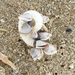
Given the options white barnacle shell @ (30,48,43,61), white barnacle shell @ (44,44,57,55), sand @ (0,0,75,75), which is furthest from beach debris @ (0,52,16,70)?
white barnacle shell @ (44,44,57,55)

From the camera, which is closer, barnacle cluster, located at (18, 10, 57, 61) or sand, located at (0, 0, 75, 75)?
barnacle cluster, located at (18, 10, 57, 61)

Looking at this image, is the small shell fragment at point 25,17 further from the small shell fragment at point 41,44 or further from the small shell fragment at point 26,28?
the small shell fragment at point 41,44

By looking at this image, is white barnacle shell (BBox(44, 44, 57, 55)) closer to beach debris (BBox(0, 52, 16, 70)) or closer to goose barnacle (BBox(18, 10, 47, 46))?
goose barnacle (BBox(18, 10, 47, 46))

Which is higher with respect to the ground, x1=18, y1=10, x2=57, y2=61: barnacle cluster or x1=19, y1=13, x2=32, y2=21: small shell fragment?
x1=19, y1=13, x2=32, y2=21: small shell fragment

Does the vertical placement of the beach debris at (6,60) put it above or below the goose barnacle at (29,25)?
below

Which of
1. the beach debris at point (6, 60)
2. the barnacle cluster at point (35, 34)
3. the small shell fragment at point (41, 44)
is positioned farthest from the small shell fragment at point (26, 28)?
the beach debris at point (6, 60)

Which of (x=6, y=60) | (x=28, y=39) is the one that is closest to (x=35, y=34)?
(x=28, y=39)

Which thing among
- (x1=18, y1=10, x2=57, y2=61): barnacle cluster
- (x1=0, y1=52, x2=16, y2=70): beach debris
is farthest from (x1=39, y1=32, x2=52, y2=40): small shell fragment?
(x1=0, y1=52, x2=16, y2=70): beach debris

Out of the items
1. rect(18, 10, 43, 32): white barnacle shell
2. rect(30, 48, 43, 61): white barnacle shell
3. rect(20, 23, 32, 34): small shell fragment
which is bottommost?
rect(30, 48, 43, 61): white barnacle shell

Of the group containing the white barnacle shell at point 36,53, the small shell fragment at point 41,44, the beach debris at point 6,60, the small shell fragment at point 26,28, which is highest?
the small shell fragment at point 26,28

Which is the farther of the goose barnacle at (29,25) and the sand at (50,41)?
the sand at (50,41)
